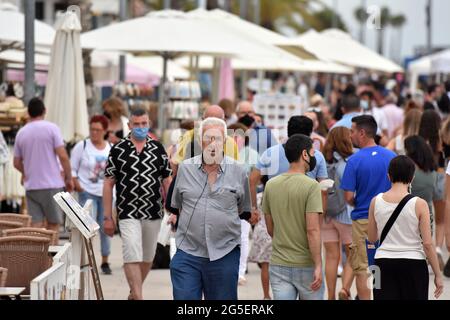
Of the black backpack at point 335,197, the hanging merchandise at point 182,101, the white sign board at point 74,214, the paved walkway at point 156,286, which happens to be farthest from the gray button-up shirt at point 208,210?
the hanging merchandise at point 182,101

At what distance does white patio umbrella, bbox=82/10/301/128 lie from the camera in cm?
1770

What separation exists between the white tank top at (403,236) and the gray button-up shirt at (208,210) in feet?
3.43

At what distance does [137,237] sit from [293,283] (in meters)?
2.28

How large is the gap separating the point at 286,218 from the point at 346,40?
2305 centimetres

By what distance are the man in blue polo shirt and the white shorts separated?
→ 1741mm

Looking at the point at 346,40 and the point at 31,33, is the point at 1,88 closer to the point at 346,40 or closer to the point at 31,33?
the point at 31,33

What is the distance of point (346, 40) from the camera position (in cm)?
3173

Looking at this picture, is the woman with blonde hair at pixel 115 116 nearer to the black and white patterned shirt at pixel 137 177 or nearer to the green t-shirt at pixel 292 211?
the black and white patterned shirt at pixel 137 177

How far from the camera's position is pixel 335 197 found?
38.9ft

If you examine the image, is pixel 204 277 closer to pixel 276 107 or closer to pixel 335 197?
pixel 335 197

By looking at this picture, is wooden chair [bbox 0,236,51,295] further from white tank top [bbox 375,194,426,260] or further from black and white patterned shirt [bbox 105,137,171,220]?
white tank top [bbox 375,194,426,260]

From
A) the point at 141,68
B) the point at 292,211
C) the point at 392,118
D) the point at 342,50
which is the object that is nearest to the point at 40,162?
the point at 292,211

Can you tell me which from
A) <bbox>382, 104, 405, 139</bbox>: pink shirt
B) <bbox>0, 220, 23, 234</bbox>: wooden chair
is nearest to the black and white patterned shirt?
<bbox>0, 220, 23, 234</bbox>: wooden chair

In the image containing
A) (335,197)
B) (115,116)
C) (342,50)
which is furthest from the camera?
(342,50)
